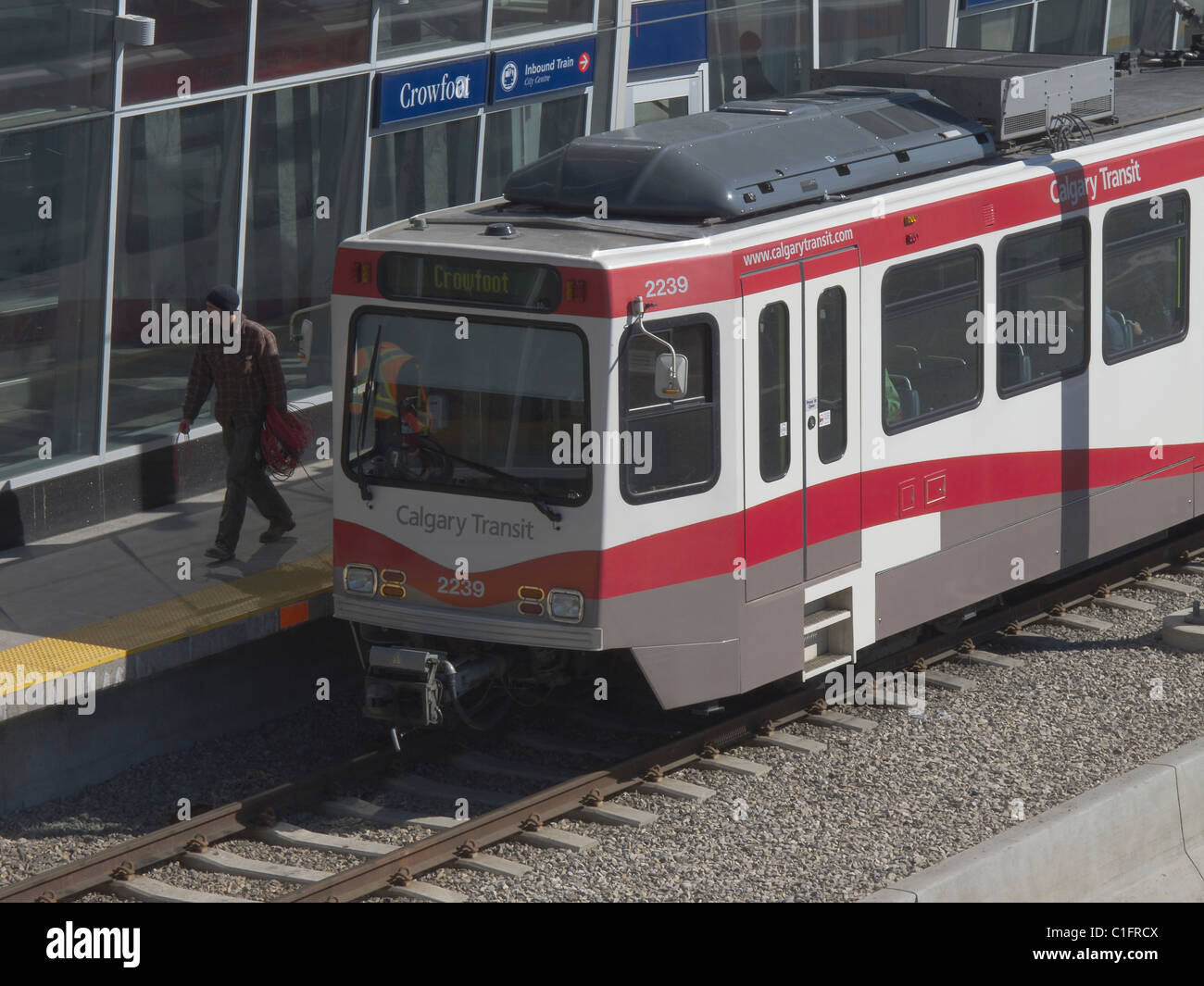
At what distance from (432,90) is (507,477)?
660 cm

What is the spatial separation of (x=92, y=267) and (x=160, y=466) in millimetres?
1512

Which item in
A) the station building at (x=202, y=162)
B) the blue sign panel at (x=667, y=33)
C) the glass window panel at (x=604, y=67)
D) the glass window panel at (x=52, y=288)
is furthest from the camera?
the blue sign panel at (x=667, y=33)

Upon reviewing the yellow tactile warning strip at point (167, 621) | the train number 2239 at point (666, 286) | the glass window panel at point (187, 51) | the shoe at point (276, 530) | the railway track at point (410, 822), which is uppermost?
the glass window panel at point (187, 51)

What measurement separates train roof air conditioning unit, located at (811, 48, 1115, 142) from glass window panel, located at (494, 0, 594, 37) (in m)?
3.95

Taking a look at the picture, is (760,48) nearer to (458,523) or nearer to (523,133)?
(523,133)

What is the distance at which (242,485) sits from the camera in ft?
37.8

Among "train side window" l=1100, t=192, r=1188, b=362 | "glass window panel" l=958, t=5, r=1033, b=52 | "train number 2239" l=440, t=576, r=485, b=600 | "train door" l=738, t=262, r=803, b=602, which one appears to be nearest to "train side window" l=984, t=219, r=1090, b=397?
"train side window" l=1100, t=192, r=1188, b=362

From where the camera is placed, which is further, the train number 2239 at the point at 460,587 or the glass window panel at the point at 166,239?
the glass window panel at the point at 166,239

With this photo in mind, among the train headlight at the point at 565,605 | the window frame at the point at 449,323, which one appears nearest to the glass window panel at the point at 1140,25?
the window frame at the point at 449,323

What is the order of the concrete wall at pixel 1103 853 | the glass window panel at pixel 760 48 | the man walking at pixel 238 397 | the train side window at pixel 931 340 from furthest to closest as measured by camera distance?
the glass window panel at pixel 760 48 → the man walking at pixel 238 397 → the train side window at pixel 931 340 → the concrete wall at pixel 1103 853

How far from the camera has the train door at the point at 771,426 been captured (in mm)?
9195

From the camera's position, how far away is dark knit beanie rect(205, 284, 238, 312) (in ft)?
36.0

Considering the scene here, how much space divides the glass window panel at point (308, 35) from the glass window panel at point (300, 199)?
0.61 ft

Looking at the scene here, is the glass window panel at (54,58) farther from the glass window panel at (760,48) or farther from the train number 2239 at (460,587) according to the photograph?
the glass window panel at (760,48)
